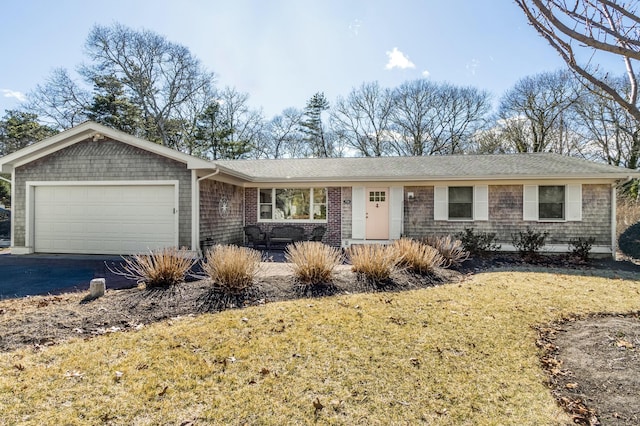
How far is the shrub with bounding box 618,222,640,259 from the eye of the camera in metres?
10.3

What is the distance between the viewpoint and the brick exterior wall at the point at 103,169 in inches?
393

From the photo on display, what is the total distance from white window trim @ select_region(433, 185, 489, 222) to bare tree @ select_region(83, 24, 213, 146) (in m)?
22.4

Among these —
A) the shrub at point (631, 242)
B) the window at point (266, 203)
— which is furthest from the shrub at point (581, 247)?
the window at point (266, 203)

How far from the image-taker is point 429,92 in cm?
2917

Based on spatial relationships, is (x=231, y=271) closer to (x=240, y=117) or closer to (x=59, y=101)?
(x=59, y=101)

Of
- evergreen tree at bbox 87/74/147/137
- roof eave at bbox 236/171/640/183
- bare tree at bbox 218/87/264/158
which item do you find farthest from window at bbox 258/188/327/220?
evergreen tree at bbox 87/74/147/137

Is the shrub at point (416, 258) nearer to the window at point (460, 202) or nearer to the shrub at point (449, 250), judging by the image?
the shrub at point (449, 250)

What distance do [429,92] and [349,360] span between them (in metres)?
29.4

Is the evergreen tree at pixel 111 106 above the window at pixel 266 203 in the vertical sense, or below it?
above

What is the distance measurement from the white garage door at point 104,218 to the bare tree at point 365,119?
903 inches

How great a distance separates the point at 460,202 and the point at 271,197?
6.99m

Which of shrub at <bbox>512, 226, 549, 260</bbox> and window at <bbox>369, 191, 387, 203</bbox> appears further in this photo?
window at <bbox>369, 191, 387, 203</bbox>

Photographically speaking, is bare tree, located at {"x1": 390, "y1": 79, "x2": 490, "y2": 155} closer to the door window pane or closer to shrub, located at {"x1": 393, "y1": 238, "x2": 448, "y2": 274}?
the door window pane

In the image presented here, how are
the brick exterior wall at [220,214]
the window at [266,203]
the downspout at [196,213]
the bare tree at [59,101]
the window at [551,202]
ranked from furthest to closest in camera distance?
the bare tree at [59,101], the window at [266,203], the window at [551,202], the brick exterior wall at [220,214], the downspout at [196,213]
